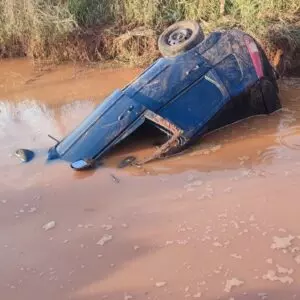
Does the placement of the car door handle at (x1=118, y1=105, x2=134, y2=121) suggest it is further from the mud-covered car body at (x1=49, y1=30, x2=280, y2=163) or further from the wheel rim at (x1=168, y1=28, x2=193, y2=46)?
the wheel rim at (x1=168, y1=28, x2=193, y2=46)

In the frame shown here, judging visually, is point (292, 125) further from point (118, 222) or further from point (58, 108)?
point (58, 108)

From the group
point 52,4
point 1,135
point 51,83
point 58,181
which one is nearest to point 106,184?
point 58,181

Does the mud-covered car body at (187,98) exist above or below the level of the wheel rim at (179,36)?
below

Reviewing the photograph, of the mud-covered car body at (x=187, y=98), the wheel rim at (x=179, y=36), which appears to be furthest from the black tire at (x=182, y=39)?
the mud-covered car body at (x=187, y=98)

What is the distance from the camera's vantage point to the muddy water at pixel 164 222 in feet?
13.8

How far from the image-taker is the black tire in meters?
6.85

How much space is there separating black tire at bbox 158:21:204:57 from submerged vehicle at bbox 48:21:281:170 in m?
0.02

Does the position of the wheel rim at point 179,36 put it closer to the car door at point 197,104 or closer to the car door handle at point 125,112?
the car door at point 197,104

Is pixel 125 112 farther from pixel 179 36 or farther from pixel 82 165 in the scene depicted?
pixel 179 36

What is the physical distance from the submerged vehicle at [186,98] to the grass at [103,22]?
8.52 feet

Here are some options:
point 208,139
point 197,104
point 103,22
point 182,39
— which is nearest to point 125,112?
point 197,104

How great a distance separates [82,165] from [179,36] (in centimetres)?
247

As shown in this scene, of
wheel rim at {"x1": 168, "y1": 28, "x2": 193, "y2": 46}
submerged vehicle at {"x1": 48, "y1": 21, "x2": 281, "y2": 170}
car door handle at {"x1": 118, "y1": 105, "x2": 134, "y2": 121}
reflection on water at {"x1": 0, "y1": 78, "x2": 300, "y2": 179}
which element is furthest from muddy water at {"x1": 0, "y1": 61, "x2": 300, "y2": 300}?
wheel rim at {"x1": 168, "y1": 28, "x2": 193, "y2": 46}

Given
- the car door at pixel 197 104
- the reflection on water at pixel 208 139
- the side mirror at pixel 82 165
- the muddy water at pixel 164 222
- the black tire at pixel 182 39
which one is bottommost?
Answer: the muddy water at pixel 164 222
